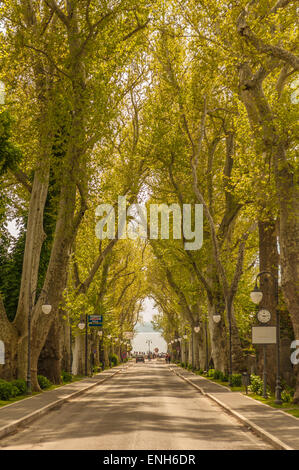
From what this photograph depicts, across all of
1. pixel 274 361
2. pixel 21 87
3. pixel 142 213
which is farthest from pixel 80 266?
pixel 274 361

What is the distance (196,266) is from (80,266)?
18.1 meters

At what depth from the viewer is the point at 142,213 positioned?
48594 mm

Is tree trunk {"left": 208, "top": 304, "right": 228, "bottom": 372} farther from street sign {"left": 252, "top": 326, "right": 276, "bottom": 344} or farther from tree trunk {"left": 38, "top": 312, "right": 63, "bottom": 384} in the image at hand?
street sign {"left": 252, "top": 326, "right": 276, "bottom": 344}

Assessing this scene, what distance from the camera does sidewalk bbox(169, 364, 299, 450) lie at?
45.7 ft

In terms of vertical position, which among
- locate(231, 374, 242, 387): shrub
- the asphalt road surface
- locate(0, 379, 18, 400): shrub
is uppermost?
locate(231, 374, 242, 387): shrub

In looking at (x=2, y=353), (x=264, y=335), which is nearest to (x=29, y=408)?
(x=2, y=353)

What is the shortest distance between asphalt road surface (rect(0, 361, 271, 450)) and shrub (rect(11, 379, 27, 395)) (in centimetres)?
280

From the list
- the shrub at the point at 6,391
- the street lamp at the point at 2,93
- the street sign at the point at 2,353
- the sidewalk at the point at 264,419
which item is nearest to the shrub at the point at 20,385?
the street sign at the point at 2,353

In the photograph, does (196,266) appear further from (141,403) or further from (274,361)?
(141,403)

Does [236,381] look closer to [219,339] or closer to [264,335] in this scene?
[219,339]

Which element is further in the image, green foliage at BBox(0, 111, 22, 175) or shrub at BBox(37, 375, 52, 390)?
shrub at BBox(37, 375, 52, 390)

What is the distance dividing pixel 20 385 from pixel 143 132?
62.9 ft

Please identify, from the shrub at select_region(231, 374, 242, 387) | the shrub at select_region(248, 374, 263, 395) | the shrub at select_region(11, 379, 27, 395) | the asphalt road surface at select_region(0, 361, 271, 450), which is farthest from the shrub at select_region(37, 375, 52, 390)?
the shrub at select_region(248, 374, 263, 395)

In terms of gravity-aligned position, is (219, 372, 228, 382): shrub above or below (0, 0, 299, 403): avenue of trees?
below
